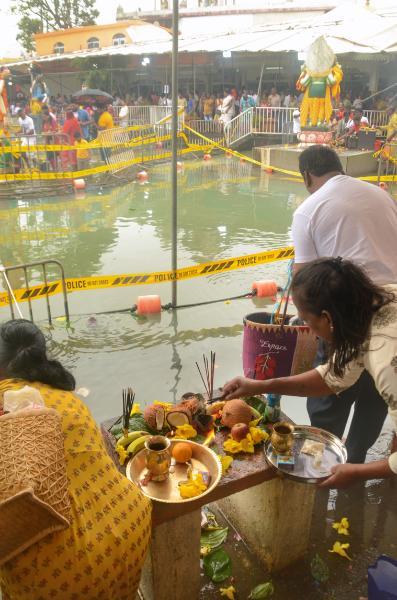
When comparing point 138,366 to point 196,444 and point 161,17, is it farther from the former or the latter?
point 161,17

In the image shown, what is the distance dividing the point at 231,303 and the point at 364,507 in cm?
341

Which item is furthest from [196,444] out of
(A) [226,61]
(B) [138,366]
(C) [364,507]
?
(A) [226,61]

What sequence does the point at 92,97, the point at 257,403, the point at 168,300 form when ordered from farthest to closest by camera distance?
the point at 92,97 < the point at 168,300 < the point at 257,403

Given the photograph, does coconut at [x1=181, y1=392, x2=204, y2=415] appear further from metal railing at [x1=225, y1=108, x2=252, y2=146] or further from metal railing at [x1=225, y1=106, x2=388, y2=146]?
metal railing at [x1=225, y1=108, x2=252, y2=146]

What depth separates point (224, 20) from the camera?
109ft

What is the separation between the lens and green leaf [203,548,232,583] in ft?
8.34

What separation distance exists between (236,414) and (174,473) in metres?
0.45

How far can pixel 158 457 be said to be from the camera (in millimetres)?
2160

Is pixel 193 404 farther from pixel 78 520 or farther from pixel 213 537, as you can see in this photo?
pixel 78 520

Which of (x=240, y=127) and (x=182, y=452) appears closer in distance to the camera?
(x=182, y=452)

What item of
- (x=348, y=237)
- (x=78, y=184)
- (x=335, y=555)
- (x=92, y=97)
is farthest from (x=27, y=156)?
(x=335, y=555)

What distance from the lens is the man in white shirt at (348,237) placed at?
280cm

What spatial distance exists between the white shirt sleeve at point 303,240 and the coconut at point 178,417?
1.25 meters

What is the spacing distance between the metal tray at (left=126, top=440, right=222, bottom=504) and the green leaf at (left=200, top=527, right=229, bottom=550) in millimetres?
718
